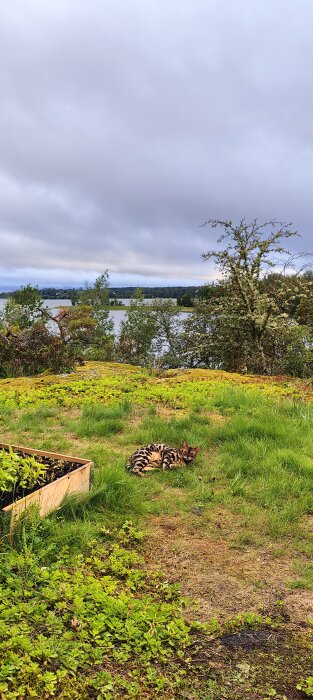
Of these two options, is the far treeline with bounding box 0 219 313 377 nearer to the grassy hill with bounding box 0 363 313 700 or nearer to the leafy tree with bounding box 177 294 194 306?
the leafy tree with bounding box 177 294 194 306

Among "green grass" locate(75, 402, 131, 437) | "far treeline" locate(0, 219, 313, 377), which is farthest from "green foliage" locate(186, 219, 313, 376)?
"green grass" locate(75, 402, 131, 437)

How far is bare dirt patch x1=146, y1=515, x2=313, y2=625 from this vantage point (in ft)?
9.41

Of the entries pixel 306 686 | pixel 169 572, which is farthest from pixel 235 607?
pixel 306 686

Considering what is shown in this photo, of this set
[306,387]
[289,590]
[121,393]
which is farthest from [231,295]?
[289,590]

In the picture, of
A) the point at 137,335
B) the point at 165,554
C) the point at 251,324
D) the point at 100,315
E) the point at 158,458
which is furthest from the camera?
the point at 100,315

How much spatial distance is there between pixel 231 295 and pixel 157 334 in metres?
5.77

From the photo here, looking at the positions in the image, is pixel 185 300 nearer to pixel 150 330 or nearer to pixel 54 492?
pixel 150 330

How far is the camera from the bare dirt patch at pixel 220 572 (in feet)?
9.41

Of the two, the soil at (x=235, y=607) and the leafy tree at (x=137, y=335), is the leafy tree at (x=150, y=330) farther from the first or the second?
→ the soil at (x=235, y=607)

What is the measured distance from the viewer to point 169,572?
320 centimetres

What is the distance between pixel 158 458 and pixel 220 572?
1.84 metres

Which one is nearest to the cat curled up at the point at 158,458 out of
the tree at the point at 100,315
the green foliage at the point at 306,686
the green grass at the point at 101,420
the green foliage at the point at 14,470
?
the green grass at the point at 101,420

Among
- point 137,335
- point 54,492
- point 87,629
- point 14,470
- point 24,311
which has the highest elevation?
point 24,311

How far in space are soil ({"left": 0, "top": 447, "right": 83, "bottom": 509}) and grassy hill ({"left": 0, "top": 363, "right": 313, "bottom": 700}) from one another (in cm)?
27
